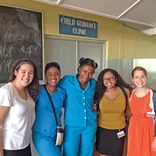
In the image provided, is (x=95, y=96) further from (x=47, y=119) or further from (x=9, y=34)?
(x=9, y=34)

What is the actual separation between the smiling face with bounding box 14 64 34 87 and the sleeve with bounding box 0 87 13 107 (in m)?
0.16

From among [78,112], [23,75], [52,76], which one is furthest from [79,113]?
[23,75]

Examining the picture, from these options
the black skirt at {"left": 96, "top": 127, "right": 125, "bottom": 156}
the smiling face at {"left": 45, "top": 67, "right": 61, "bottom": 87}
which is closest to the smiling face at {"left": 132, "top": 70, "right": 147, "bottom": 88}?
the black skirt at {"left": 96, "top": 127, "right": 125, "bottom": 156}

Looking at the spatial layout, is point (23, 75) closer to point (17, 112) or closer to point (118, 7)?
point (17, 112)

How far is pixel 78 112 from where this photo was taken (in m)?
2.10

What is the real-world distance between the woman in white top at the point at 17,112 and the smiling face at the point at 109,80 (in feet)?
2.77

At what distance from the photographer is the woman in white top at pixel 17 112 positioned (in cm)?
152

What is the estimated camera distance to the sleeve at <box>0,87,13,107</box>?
1.49m

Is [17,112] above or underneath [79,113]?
above

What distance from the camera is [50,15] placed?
3334 mm

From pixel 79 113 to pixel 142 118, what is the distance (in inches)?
24.6

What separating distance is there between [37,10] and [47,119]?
1.89m

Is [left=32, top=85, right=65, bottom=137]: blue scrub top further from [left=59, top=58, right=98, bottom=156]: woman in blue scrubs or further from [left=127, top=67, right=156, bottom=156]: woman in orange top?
[left=127, top=67, right=156, bottom=156]: woman in orange top

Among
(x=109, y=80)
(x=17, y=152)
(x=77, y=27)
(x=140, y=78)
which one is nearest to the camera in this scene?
(x=17, y=152)
